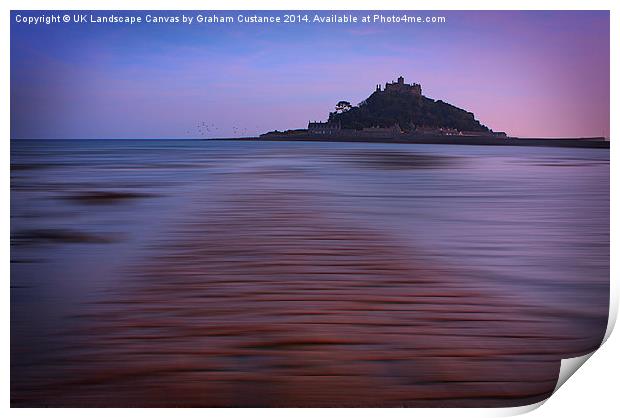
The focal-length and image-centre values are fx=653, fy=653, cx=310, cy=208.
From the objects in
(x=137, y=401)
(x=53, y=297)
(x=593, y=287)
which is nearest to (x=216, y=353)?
(x=137, y=401)

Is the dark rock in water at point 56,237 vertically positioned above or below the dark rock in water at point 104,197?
below

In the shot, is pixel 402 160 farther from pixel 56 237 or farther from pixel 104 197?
pixel 56 237

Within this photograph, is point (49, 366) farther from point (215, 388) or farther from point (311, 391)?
point (311, 391)

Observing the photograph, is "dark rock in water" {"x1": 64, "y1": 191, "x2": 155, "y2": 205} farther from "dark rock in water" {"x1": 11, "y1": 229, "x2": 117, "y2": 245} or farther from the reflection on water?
"dark rock in water" {"x1": 11, "y1": 229, "x2": 117, "y2": 245}

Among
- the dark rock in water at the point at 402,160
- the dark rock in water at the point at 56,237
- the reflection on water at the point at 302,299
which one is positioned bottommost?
the reflection on water at the point at 302,299

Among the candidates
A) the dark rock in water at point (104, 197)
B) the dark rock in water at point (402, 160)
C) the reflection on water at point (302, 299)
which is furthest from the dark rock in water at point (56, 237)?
the dark rock in water at point (402, 160)

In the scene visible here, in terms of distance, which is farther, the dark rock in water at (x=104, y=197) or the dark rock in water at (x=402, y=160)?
the dark rock in water at (x=402, y=160)

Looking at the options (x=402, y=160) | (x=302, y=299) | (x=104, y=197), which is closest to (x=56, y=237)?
(x=104, y=197)

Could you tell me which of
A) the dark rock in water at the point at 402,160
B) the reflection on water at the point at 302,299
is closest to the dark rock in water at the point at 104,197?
the reflection on water at the point at 302,299

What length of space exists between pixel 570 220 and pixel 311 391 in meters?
2.45

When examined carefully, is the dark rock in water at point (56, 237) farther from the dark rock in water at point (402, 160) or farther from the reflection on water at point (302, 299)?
the dark rock in water at point (402, 160)

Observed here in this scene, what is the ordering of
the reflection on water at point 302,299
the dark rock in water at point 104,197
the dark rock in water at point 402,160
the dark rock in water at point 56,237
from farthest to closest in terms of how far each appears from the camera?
the dark rock in water at point 402,160 → the dark rock in water at point 104,197 → the dark rock in water at point 56,237 → the reflection on water at point 302,299

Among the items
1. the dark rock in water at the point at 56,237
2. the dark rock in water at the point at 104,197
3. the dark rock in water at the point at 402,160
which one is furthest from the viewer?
the dark rock in water at the point at 402,160

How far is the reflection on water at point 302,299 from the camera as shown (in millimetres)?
2502
